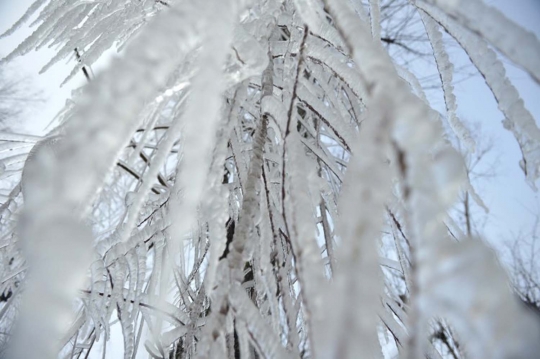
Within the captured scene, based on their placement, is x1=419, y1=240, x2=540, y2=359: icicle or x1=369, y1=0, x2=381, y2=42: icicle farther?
x1=369, y1=0, x2=381, y2=42: icicle

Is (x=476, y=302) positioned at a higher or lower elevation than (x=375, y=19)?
lower

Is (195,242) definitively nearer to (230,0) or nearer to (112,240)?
(112,240)

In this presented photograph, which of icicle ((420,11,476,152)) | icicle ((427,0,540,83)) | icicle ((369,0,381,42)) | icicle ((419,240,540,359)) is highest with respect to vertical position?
icicle ((369,0,381,42))

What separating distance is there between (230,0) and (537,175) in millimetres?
406

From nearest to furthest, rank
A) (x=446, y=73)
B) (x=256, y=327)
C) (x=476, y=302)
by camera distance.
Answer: (x=476, y=302) → (x=256, y=327) → (x=446, y=73)

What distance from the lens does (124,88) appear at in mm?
218

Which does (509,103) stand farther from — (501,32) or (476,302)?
(476,302)

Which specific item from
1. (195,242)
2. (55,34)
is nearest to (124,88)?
(195,242)

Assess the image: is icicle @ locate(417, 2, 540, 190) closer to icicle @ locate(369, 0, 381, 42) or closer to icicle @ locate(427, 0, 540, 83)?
icicle @ locate(427, 0, 540, 83)

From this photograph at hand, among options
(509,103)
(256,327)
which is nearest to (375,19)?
(509,103)

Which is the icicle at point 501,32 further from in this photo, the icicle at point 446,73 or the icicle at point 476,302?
the icicle at point 446,73

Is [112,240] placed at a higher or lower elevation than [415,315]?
higher

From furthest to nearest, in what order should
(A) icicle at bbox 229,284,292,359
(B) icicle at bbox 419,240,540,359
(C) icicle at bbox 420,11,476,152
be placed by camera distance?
(C) icicle at bbox 420,11,476,152 < (A) icicle at bbox 229,284,292,359 < (B) icicle at bbox 419,240,540,359

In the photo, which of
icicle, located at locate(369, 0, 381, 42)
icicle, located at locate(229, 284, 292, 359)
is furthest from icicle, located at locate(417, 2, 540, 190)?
icicle, located at locate(229, 284, 292, 359)
